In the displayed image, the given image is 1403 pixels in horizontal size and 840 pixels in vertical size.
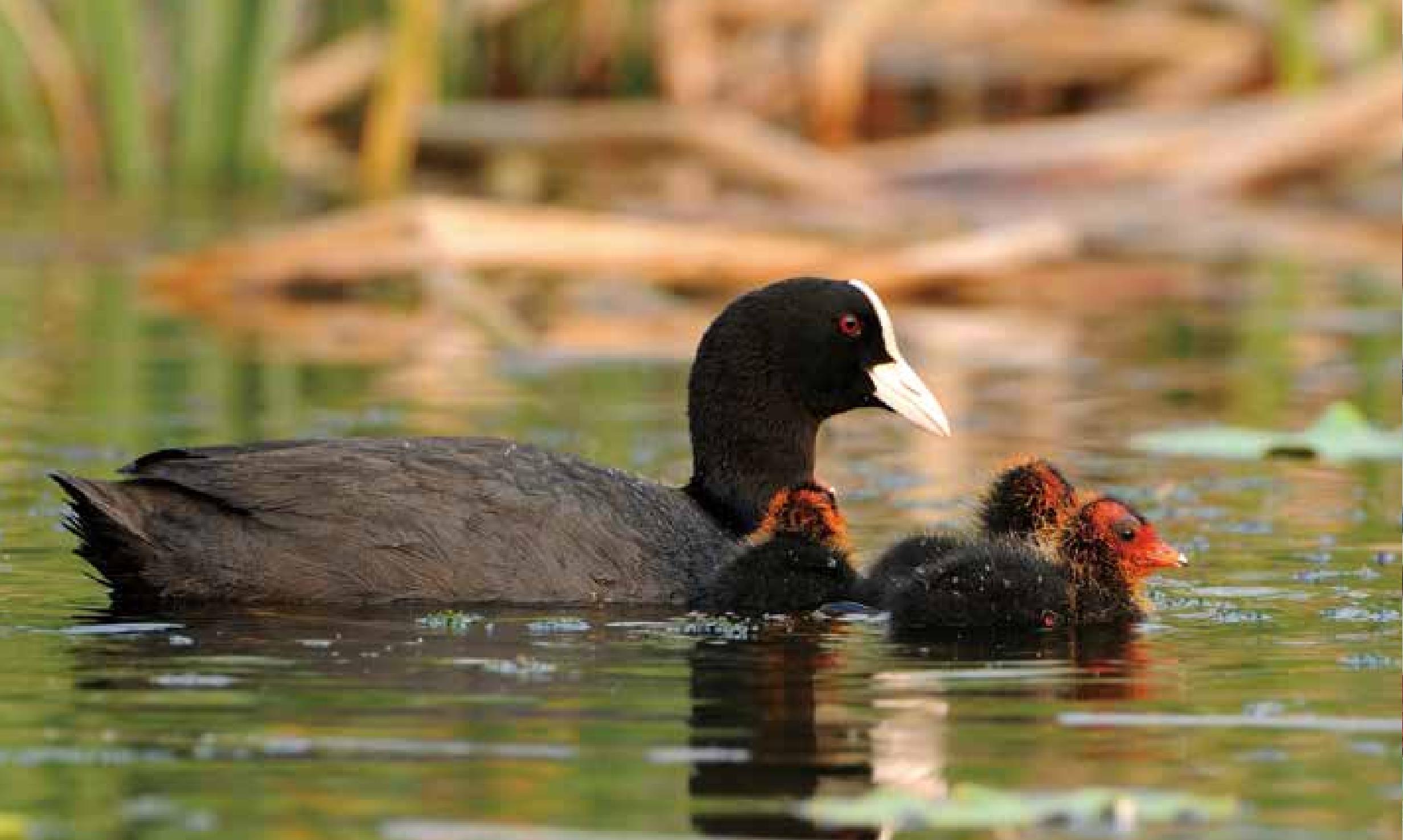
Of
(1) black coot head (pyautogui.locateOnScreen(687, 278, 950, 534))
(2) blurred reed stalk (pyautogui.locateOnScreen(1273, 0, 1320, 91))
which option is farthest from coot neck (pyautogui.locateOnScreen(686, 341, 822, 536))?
(2) blurred reed stalk (pyautogui.locateOnScreen(1273, 0, 1320, 91))

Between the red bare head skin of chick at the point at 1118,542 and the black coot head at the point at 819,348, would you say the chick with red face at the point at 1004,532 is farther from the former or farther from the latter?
the black coot head at the point at 819,348

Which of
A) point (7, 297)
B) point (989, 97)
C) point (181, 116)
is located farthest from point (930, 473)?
point (989, 97)

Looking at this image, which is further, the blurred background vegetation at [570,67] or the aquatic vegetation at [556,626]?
the blurred background vegetation at [570,67]

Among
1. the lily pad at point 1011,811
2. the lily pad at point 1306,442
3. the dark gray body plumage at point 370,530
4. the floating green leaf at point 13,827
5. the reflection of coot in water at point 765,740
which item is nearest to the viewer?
the floating green leaf at point 13,827

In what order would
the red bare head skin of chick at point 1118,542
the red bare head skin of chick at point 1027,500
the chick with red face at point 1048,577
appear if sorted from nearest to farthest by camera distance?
the chick with red face at point 1048,577, the red bare head skin of chick at point 1118,542, the red bare head skin of chick at point 1027,500

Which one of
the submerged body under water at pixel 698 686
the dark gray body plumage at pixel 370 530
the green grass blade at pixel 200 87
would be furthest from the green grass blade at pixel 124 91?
the dark gray body plumage at pixel 370 530

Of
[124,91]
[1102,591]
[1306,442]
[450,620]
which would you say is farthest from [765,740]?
[124,91]

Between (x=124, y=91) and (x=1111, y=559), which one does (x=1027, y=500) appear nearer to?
(x=1111, y=559)

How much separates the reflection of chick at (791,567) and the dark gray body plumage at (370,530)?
159mm

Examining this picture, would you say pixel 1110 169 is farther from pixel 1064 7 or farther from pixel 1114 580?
pixel 1114 580

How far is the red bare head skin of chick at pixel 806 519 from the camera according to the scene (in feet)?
25.4

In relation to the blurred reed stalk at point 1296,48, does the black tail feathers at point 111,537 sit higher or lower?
lower

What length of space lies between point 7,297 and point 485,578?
29.6 ft

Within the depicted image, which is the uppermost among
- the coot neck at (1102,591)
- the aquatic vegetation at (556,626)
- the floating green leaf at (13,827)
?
the coot neck at (1102,591)
